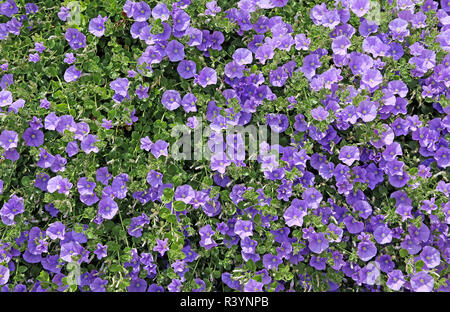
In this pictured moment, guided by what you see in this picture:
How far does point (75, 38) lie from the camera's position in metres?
1.88

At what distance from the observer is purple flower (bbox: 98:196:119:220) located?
1.74 m

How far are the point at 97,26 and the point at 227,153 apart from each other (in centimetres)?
77

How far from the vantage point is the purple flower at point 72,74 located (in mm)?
1867

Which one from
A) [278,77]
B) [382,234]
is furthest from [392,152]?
[278,77]

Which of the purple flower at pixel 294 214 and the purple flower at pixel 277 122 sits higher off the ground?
the purple flower at pixel 277 122

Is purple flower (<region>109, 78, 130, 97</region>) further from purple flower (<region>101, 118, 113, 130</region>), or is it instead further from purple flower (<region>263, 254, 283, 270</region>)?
purple flower (<region>263, 254, 283, 270</region>)

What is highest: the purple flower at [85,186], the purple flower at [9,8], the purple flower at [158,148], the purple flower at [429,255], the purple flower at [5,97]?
the purple flower at [9,8]

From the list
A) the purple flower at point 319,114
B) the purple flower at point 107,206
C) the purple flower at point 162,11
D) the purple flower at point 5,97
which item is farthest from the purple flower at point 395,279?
the purple flower at point 5,97

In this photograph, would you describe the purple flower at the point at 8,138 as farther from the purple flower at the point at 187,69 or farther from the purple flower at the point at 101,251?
the purple flower at the point at 187,69

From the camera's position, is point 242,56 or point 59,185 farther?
point 242,56

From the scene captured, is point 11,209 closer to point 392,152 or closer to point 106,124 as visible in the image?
point 106,124

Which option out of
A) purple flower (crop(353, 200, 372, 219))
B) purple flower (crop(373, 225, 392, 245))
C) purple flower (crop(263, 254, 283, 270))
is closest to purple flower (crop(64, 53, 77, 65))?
purple flower (crop(263, 254, 283, 270))

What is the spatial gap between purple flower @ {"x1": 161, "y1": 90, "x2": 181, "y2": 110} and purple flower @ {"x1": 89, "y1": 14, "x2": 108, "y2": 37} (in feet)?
1.25

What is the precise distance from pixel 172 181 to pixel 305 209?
53 cm
